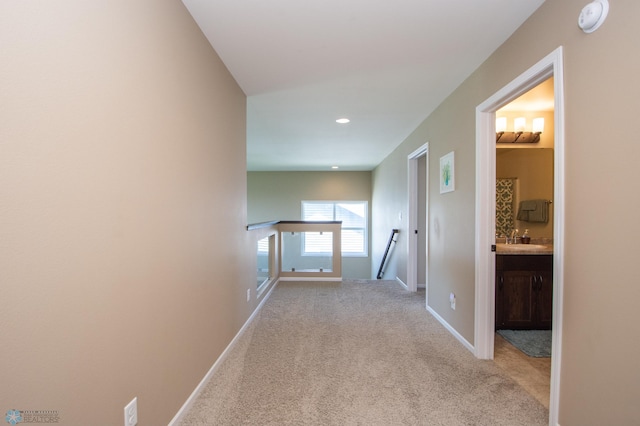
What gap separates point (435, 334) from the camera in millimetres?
2941

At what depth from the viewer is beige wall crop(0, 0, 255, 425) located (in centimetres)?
81

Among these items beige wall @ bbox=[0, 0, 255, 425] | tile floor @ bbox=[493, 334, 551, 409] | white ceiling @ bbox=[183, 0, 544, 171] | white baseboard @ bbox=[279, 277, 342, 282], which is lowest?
white baseboard @ bbox=[279, 277, 342, 282]

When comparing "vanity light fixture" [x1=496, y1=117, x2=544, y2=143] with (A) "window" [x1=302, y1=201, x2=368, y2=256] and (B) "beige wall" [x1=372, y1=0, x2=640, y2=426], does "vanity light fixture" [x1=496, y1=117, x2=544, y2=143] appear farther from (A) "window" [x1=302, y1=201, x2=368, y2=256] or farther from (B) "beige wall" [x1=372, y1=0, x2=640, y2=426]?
(A) "window" [x1=302, y1=201, x2=368, y2=256]

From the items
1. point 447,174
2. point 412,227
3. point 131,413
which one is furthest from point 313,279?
point 131,413

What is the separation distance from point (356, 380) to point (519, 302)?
6.49 feet

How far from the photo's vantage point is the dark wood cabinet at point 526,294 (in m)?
2.99

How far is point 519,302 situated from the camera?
303 cm

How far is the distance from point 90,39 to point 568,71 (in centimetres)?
206

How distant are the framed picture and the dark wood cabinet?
97 cm

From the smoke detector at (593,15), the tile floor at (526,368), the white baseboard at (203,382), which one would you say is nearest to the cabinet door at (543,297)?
the tile floor at (526,368)

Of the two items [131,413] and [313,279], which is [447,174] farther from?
[313,279]

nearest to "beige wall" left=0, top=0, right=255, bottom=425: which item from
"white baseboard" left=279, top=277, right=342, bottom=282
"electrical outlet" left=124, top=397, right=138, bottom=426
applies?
"electrical outlet" left=124, top=397, right=138, bottom=426

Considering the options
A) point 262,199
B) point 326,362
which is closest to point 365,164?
point 262,199

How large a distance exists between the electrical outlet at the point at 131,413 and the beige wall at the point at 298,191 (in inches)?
279
